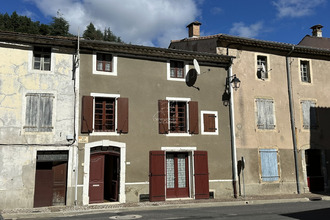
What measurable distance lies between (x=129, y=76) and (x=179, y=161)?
4.50 meters

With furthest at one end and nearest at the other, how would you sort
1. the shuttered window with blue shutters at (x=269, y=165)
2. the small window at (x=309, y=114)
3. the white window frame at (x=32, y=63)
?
the small window at (x=309, y=114), the shuttered window with blue shutters at (x=269, y=165), the white window frame at (x=32, y=63)

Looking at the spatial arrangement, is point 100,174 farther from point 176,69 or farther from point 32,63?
point 176,69

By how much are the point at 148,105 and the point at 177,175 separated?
11.3ft

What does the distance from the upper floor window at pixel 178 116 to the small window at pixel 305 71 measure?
7.11m

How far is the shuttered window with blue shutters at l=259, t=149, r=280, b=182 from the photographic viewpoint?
15.1 metres

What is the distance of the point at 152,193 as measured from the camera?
1298cm

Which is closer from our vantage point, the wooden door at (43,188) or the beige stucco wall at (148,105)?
the wooden door at (43,188)

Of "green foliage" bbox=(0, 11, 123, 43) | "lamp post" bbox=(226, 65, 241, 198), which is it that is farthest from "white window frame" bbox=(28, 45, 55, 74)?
"green foliage" bbox=(0, 11, 123, 43)

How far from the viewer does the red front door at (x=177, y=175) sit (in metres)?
13.7

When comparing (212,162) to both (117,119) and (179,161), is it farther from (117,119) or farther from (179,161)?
(117,119)

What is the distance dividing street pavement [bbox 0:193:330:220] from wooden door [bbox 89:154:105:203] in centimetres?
48

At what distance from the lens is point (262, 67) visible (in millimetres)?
16094

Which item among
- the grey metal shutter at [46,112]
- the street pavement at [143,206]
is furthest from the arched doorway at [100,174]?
the grey metal shutter at [46,112]

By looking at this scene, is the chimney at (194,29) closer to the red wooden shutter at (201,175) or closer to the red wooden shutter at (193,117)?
the red wooden shutter at (193,117)
